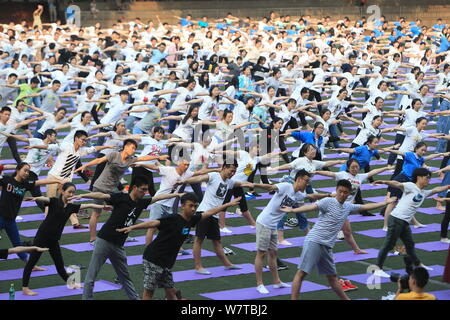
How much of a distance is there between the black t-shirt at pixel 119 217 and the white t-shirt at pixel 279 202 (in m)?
2.23

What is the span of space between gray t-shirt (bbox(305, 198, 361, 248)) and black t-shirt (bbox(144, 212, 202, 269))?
5.96ft

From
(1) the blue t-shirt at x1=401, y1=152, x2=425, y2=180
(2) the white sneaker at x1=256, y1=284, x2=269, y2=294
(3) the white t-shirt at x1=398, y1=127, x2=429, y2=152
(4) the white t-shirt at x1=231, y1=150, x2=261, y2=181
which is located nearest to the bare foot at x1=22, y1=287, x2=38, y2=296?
(2) the white sneaker at x1=256, y1=284, x2=269, y2=294

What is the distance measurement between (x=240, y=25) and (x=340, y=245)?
93.2 ft

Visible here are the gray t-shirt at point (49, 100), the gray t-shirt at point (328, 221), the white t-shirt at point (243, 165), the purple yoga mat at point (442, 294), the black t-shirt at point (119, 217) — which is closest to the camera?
the black t-shirt at point (119, 217)

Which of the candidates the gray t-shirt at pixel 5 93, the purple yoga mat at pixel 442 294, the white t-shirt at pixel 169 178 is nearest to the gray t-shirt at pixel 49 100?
the gray t-shirt at pixel 5 93

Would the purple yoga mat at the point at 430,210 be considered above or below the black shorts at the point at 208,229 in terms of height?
below

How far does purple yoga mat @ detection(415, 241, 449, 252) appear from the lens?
15.4 metres

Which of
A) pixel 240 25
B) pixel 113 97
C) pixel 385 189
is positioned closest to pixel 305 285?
pixel 385 189

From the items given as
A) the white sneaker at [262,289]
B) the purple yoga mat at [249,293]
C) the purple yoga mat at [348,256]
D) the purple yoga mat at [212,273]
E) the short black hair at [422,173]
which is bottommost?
the purple yoga mat at [348,256]

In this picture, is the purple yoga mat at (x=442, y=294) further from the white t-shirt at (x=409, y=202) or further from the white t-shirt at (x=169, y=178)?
the white t-shirt at (x=169, y=178)

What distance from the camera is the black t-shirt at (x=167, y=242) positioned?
1110 cm

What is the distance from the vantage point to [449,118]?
22688mm

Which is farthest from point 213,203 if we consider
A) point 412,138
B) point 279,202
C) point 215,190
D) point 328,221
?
point 412,138

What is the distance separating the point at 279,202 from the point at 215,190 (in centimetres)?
126
